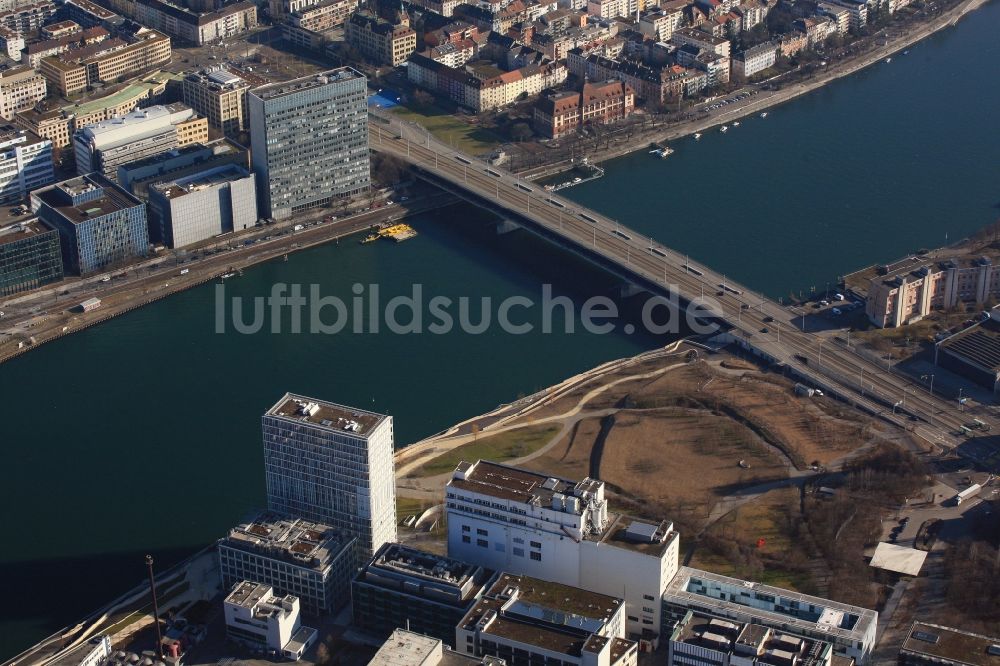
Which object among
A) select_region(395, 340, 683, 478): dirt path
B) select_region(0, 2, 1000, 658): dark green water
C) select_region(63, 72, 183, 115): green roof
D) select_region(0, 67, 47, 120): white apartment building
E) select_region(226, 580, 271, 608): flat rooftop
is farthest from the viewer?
select_region(0, 67, 47, 120): white apartment building

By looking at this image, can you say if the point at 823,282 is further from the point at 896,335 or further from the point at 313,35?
the point at 313,35

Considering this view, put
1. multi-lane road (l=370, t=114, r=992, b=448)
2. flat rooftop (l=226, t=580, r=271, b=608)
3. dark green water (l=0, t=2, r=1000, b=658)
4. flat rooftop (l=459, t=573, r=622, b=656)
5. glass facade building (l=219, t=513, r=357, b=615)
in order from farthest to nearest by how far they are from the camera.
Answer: multi-lane road (l=370, t=114, r=992, b=448) → dark green water (l=0, t=2, r=1000, b=658) → glass facade building (l=219, t=513, r=357, b=615) → flat rooftop (l=226, t=580, r=271, b=608) → flat rooftop (l=459, t=573, r=622, b=656)

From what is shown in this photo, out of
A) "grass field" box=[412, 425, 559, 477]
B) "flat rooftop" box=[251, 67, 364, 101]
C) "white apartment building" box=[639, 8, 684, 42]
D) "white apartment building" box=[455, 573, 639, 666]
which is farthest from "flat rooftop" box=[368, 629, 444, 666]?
"white apartment building" box=[639, 8, 684, 42]

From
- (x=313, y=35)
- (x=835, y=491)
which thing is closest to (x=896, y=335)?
(x=835, y=491)

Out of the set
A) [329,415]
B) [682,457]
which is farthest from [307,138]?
[329,415]

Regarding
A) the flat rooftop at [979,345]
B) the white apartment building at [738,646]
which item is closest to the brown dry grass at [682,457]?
the white apartment building at [738,646]

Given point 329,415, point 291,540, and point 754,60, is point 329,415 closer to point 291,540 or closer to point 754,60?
point 291,540

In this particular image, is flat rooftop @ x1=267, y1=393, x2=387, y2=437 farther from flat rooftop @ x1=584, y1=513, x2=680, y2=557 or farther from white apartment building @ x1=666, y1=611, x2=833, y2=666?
white apartment building @ x1=666, y1=611, x2=833, y2=666
